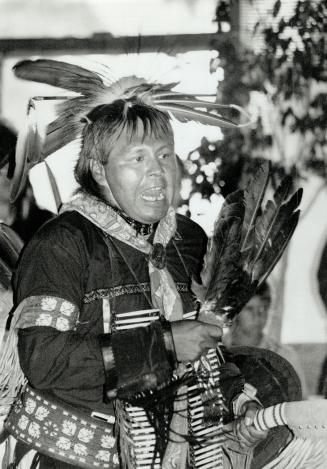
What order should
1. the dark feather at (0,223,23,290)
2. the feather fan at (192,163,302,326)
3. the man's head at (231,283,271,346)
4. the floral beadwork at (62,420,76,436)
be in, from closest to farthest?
1. the floral beadwork at (62,420,76,436)
2. the feather fan at (192,163,302,326)
3. the dark feather at (0,223,23,290)
4. the man's head at (231,283,271,346)

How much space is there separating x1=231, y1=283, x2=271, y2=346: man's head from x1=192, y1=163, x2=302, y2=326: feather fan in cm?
146

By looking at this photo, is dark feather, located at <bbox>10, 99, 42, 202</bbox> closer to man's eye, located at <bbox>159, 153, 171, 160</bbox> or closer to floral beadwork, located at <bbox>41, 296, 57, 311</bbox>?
man's eye, located at <bbox>159, 153, 171, 160</bbox>

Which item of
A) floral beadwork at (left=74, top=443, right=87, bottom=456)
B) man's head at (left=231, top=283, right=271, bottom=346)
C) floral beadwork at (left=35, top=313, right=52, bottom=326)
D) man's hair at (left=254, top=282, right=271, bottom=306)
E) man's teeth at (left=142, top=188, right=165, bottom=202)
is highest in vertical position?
man's teeth at (left=142, top=188, right=165, bottom=202)

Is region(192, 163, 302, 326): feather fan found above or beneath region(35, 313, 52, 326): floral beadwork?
above

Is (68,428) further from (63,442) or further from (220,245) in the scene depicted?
(220,245)

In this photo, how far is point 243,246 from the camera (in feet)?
6.42

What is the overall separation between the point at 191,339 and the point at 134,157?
1.67 feet

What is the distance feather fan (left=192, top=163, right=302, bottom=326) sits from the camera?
6.10ft

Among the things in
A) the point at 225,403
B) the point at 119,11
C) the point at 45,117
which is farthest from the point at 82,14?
the point at 225,403

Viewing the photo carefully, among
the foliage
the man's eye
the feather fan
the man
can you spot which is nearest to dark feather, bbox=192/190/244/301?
the feather fan

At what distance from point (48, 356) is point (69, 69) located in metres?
0.78

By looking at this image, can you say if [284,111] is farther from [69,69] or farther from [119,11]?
[69,69]

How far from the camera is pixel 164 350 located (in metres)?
1.66

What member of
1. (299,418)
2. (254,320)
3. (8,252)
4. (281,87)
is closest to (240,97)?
(281,87)
